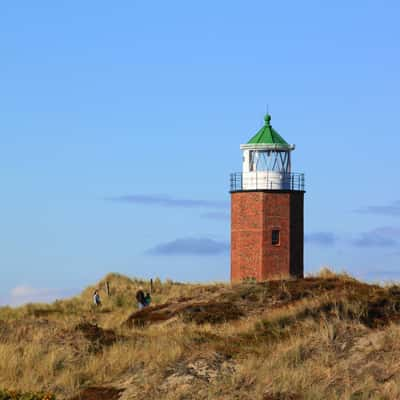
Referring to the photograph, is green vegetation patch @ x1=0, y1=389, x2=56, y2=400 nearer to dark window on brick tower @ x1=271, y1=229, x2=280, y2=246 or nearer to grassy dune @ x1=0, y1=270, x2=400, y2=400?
grassy dune @ x1=0, y1=270, x2=400, y2=400

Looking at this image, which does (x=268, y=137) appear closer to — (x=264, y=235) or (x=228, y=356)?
(x=264, y=235)

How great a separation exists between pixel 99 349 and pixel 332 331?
234 inches

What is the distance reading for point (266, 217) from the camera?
54750 millimetres

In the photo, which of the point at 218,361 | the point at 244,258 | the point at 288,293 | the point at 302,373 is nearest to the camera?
the point at 302,373

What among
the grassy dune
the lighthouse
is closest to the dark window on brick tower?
the lighthouse

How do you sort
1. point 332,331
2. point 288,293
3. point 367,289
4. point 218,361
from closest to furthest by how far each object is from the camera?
point 218,361 → point 332,331 → point 367,289 → point 288,293

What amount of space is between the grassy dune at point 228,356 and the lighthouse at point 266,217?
22.8m

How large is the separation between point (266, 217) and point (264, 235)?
3.45 feet

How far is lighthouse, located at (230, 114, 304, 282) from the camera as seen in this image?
54.5m

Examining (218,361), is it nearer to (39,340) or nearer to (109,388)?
(109,388)

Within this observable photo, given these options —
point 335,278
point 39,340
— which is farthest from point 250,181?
point 39,340

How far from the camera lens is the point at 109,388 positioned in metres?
19.3

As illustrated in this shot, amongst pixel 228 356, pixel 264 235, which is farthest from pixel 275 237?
pixel 228 356

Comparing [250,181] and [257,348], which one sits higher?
[250,181]
